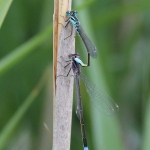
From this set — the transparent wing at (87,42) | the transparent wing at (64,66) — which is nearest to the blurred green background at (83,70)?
the transparent wing at (87,42)

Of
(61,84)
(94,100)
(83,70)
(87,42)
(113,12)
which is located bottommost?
(61,84)

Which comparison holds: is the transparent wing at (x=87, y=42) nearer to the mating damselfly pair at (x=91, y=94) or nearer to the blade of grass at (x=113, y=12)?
the mating damselfly pair at (x=91, y=94)

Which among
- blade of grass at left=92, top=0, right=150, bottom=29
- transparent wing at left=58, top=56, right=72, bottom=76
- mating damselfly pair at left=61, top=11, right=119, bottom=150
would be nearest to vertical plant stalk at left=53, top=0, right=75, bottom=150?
transparent wing at left=58, top=56, right=72, bottom=76

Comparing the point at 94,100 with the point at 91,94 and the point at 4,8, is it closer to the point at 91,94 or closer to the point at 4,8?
the point at 91,94

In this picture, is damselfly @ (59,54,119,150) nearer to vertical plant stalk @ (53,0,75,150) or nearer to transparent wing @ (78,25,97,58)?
transparent wing @ (78,25,97,58)

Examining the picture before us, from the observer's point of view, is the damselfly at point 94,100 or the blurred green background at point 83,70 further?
the blurred green background at point 83,70

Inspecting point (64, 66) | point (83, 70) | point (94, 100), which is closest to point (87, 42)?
point (94, 100)
